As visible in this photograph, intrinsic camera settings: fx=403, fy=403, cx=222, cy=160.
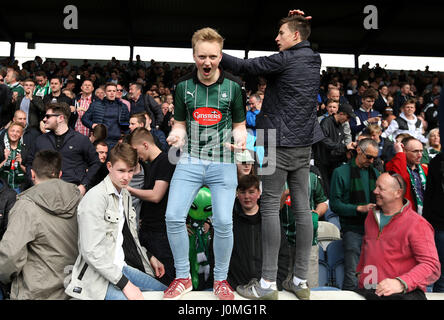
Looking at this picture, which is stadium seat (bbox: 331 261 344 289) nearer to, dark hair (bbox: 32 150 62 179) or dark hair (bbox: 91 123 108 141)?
dark hair (bbox: 32 150 62 179)

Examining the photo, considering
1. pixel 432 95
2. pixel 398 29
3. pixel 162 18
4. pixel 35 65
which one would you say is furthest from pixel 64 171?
pixel 398 29

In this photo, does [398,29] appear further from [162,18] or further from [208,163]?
[208,163]

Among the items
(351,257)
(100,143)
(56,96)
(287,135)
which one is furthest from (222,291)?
(56,96)

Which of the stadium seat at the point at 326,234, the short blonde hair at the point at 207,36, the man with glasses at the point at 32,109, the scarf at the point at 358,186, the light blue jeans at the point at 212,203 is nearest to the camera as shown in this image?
the short blonde hair at the point at 207,36

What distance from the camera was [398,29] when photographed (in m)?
17.1

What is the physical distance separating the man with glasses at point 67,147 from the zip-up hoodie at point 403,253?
297 cm

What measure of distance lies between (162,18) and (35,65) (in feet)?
19.5

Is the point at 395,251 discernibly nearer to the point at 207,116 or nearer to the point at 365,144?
the point at 365,144

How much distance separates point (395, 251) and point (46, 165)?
2.72 m

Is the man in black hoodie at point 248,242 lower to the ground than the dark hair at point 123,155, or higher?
lower

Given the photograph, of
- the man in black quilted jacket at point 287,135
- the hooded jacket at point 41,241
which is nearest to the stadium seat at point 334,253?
the man in black quilted jacket at point 287,135

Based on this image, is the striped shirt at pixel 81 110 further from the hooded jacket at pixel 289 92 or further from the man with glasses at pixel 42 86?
the hooded jacket at pixel 289 92

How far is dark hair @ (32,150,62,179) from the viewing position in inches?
115

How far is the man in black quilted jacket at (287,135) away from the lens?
2.68 meters
